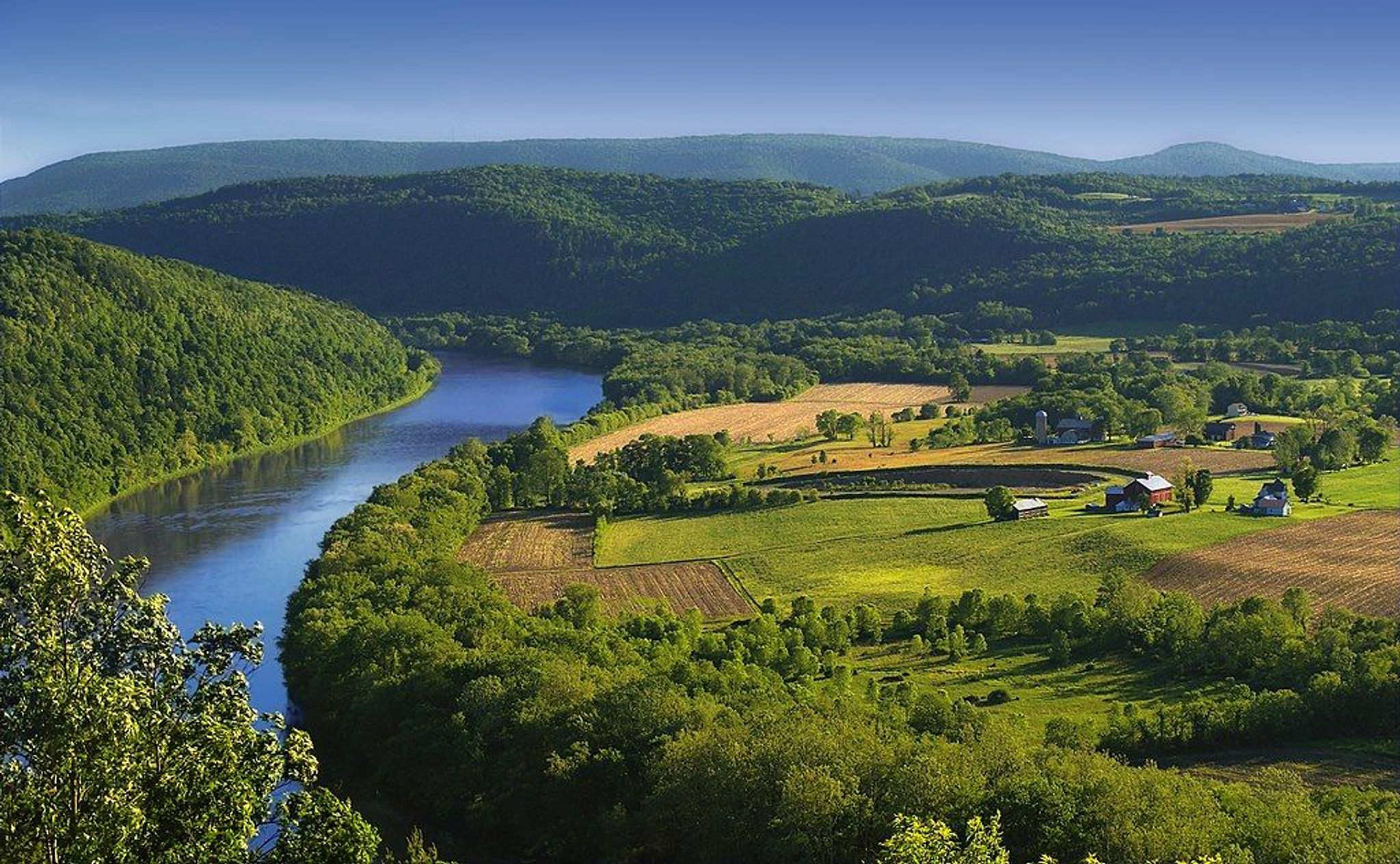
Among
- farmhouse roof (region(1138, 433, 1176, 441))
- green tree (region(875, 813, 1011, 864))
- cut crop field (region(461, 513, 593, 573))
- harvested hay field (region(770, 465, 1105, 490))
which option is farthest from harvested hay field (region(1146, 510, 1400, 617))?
green tree (region(875, 813, 1011, 864))

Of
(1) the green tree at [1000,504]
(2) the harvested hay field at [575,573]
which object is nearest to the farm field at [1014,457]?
(1) the green tree at [1000,504]

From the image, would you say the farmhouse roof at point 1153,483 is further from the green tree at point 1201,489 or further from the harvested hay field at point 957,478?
the harvested hay field at point 957,478

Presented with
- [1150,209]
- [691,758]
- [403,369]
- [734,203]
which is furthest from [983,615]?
[734,203]

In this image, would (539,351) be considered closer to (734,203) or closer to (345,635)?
(734,203)

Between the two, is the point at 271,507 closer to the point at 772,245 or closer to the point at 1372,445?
the point at 1372,445

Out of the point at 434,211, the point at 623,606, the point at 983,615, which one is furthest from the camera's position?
the point at 434,211

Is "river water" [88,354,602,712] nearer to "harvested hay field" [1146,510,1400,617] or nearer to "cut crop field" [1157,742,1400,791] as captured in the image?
"cut crop field" [1157,742,1400,791]

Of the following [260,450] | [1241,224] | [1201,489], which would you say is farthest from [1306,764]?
[1241,224]
